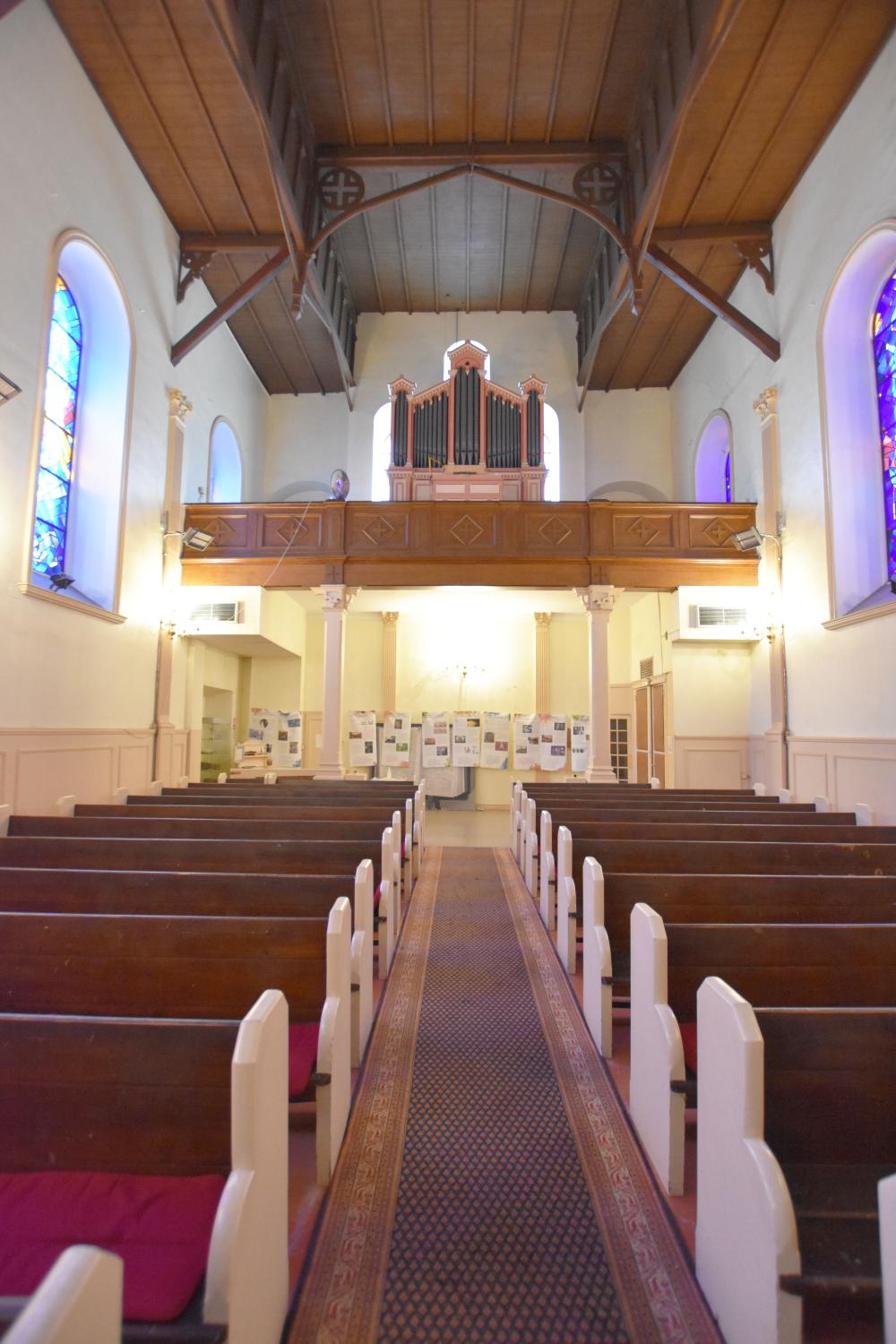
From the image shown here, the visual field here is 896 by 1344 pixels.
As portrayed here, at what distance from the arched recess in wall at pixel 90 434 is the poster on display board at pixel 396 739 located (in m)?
5.18

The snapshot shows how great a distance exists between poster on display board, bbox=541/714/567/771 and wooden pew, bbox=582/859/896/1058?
7.96m

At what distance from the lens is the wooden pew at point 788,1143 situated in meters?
1.28

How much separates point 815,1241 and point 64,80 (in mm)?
7723

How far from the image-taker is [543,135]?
7.12m

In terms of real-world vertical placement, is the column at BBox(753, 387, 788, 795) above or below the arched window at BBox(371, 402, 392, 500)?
below

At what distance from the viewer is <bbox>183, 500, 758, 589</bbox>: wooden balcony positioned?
789 cm

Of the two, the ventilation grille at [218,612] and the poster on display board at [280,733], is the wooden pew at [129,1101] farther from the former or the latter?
the poster on display board at [280,733]

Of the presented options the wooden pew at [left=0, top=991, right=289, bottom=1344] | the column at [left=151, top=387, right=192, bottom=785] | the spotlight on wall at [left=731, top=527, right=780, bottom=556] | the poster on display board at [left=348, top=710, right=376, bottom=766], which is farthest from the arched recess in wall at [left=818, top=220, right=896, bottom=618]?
the poster on display board at [left=348, top=710, right=376, bottom=766]

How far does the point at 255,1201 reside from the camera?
4.06 feet

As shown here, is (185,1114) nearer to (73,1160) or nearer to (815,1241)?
(73,1160)

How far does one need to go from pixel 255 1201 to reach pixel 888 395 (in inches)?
267

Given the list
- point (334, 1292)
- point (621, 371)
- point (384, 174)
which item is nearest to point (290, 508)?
point (384, 174)

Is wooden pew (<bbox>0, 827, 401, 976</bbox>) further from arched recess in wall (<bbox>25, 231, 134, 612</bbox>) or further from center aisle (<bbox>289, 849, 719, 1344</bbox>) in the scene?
arched recess in wall (<bbox>25, 231, 134, 612</bbox>)

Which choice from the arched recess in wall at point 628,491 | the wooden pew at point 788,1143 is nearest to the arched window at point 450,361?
the arched recess in wall at point 628,491
